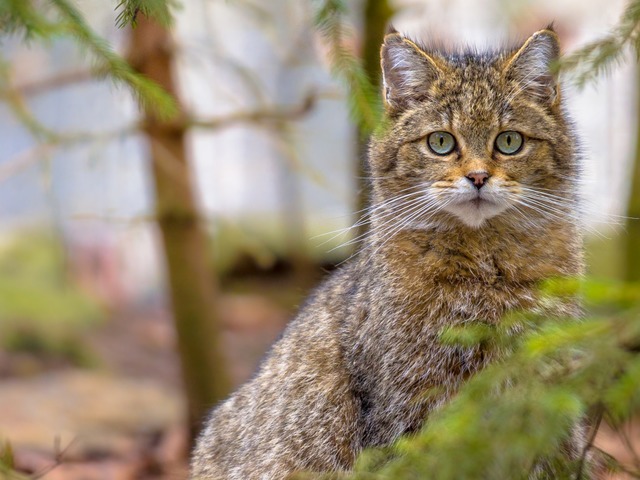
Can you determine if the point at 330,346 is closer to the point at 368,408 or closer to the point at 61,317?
the point at 368,408

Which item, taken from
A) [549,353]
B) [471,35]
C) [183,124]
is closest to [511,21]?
[471,35]

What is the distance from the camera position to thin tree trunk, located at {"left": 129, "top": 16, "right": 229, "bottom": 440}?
6.50 metres

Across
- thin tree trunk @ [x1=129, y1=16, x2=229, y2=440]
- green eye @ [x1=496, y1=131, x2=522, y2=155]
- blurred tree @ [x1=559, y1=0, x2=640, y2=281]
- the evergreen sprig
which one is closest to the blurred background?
thin tree trunk @ [x1=129, y1=16, x2=229, y2=440]

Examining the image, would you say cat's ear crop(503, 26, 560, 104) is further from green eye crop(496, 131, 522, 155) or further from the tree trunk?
the tree trunk

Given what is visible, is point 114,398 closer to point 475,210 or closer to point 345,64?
point 475,210

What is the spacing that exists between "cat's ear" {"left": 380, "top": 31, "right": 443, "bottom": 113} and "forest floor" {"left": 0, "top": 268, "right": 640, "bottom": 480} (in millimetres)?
1869

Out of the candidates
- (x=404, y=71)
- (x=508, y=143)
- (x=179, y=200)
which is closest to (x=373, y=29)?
(x=179, y=200)

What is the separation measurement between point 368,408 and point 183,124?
3202mm

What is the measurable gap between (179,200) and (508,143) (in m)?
3.75

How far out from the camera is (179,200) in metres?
6.83

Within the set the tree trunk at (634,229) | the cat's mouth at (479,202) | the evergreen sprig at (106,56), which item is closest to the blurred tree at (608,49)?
the cat's mouth at (479,202)

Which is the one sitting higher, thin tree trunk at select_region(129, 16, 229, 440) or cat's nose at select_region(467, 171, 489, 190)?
cat's nose at select_region(467, 171, 489, 190)

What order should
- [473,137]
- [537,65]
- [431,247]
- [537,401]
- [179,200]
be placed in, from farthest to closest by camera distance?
[179,200] < [431,247] < [537,65] < [473,137] < [537,401]

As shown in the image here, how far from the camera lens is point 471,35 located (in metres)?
10.6
